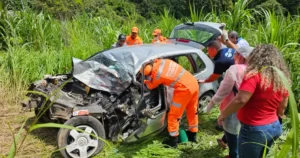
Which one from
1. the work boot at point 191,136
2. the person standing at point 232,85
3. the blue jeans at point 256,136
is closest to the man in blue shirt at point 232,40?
the work boot at point 191,136

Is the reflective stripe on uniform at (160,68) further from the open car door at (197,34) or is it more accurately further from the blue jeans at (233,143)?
the open car door at (197,34)

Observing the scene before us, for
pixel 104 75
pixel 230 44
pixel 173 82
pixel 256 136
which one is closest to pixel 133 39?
pixel 230 44

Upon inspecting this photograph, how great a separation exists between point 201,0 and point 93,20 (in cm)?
1987

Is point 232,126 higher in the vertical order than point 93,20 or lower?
lower

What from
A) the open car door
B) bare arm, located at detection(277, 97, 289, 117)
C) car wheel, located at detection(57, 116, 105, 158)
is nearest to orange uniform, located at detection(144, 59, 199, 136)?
car wheel, located at detection(57, 116, 105, 158)

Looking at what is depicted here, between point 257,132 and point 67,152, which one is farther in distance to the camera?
point 67,152

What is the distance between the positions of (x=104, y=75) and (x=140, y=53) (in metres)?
0.69

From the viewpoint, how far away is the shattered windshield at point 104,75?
160 inches

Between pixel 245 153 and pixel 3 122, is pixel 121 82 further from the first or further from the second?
pixel 3 122

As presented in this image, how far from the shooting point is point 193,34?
5.60 metres

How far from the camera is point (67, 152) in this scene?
356 cm

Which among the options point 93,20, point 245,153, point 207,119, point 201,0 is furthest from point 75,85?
point 201,0

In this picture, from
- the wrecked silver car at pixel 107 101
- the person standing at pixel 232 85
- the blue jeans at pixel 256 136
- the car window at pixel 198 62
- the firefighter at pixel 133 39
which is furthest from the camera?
the firefighter at pixel 133 39

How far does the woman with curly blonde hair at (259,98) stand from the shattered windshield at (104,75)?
72.4 inches
